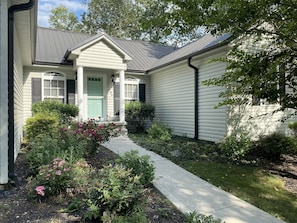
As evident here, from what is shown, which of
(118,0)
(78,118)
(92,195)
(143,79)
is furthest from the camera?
(118,0)

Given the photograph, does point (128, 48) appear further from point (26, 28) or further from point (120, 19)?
point (120, 19)

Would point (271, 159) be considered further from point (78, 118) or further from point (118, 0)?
point (118, 0)

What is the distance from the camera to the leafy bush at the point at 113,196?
263cm

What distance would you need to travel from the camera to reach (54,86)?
1031cm

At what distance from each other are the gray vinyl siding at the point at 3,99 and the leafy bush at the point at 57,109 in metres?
5.10

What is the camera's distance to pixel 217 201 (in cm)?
371

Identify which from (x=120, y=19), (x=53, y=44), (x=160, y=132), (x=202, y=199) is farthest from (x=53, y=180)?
(x=120, y=19)

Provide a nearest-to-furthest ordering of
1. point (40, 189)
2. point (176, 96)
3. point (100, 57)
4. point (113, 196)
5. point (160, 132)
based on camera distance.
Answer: point (113, 196)
point (40, 189)
point (160, 132)
point (100, 57)
point (176, 96)

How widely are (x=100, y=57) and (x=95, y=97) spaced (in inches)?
86.9

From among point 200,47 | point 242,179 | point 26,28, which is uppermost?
point 200,47

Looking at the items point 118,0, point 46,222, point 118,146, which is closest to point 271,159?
point 118,146

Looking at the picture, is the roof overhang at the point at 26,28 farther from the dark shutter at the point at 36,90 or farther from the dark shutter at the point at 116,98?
the dark shutter at the point at 116,98

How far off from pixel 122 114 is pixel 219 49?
16.0 feet

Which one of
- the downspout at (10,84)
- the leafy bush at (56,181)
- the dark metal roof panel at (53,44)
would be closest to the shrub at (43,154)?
the downspout at (10,84)
